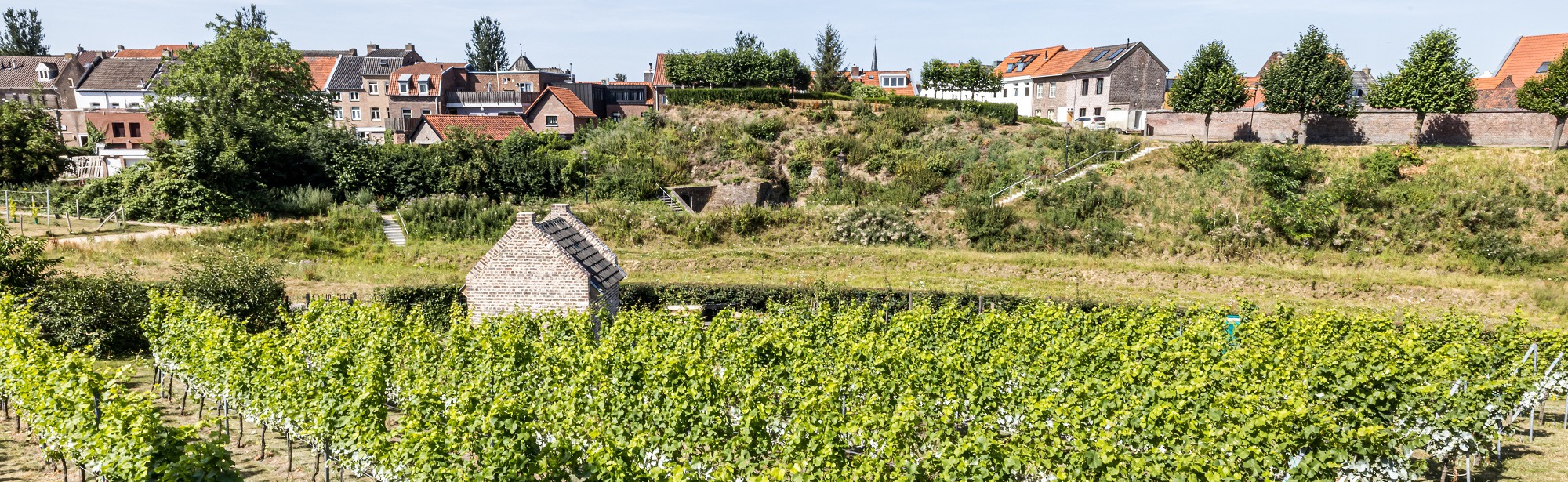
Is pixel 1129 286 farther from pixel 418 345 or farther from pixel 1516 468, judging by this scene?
pixel 418 345

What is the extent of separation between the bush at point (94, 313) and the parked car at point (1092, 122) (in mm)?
47357

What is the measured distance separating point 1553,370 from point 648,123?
45497mm

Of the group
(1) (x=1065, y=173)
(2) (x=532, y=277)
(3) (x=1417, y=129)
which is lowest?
(2) (x=532, y=277)

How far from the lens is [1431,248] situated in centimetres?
3684

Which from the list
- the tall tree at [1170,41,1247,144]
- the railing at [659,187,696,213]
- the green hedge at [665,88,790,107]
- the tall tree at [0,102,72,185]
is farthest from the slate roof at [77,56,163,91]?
the tall tree at [1170,41,1247,144]

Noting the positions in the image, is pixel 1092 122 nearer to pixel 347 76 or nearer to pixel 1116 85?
pixel 1116 85

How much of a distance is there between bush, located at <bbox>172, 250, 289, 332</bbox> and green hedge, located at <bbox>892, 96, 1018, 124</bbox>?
40.7 metres

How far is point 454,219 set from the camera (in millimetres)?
39875

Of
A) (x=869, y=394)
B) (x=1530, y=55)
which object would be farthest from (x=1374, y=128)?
(x=869, y=394)

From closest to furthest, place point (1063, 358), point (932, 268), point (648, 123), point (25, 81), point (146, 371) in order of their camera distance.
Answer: point (1063, 358) → point (146, 371) → point (932, 268) → point (648, 123) → point (25, 81)

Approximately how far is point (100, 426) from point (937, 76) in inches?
2410

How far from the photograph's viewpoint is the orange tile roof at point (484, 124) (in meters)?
54.8

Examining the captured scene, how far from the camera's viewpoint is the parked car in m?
53.3

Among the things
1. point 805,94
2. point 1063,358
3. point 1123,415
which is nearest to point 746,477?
point 1123,415
